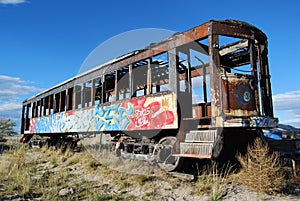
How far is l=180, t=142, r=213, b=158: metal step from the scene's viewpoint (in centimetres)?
515

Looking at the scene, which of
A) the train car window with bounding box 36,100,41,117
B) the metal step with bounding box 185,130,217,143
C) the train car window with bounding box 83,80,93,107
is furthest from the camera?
the train car window with bounding box 36,100,41,117

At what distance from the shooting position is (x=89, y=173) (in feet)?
24.4

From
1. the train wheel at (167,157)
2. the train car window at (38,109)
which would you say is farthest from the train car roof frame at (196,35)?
the train car window at (38,109)

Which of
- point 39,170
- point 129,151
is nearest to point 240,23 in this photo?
point 129,151

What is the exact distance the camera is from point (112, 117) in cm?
842

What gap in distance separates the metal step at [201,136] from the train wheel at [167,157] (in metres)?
0.54

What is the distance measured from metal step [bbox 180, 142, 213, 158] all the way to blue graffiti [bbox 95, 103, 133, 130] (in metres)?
2.36

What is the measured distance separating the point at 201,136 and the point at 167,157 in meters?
1.14

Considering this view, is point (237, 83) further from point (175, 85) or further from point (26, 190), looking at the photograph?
point (26, 190)

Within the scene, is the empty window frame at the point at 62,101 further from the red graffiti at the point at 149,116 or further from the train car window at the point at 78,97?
the red graffiti at the point at 149,116

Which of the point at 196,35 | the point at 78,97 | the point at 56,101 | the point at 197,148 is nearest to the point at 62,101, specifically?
the point at 56,101

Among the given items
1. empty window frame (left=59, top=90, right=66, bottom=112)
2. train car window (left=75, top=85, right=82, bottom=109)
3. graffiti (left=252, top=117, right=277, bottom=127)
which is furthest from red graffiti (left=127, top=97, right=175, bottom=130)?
empty window frame (left=59, top=90, right=66, bottom=112)

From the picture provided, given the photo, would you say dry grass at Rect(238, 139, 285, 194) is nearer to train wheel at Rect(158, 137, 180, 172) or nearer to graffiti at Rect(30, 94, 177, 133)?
train wheel at Rect(158, 137, 180, 172)

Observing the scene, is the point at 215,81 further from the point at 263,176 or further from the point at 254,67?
the point at 263,176
